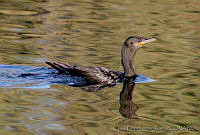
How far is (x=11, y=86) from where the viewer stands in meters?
10.9

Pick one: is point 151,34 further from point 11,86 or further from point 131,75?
point 11,86

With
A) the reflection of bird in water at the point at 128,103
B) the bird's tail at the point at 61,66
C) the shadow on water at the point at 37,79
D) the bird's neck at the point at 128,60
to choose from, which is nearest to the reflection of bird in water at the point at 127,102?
the reflection of bird in water at the point at 128,103

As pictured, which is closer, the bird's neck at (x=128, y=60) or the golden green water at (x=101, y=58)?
the golden green water at (x=101, y=58)

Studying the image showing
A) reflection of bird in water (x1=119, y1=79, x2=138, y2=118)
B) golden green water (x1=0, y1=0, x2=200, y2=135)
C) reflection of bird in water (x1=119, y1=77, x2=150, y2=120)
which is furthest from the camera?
reflection of bird in water (x1=119, y1=79, x2=138, y2=118)

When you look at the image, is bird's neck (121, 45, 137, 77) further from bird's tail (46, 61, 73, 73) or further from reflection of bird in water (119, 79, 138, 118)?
bird's tail (46, 61, 73, 73)

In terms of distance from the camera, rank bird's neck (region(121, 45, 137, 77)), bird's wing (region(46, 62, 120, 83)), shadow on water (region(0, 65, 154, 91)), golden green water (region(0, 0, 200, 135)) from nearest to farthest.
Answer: golden green water (region(0, 0, 200, 135)) → shadow on water (region(0, 65, 154, 91)) → bird's wing (region(46, 62, 120, 83)) → bird's neck (region(121, 45, 137, 77))

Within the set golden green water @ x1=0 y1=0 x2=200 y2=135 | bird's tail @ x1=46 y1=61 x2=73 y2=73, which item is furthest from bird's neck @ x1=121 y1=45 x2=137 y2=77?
bird's tail @ x1=46 y1=61 x2=73 y2=73

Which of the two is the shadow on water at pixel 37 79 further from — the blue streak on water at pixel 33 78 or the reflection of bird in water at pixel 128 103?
the reflection of bird in water at pixel 128 103

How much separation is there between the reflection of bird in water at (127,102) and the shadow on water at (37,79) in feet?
1.20

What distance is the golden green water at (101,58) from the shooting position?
8523mm

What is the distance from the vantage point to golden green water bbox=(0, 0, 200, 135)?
8.52 metres

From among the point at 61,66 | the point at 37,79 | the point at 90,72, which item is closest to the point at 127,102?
the point at 90,72

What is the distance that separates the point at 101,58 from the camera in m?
13.8

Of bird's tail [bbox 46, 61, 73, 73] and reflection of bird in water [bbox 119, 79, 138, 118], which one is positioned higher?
bird's tail [bbox 46, 61, 73, 73]
